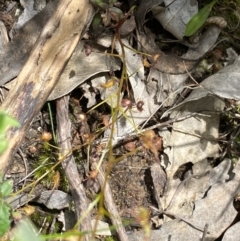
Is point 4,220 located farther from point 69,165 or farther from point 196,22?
point 196,22

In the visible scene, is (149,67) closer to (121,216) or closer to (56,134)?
(56,134)

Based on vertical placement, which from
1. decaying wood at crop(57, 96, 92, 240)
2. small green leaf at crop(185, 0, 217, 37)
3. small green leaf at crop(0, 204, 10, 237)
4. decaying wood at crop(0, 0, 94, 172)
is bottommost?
decaying wood at crop(57, 96, 92, 240)

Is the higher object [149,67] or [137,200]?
[149,67]

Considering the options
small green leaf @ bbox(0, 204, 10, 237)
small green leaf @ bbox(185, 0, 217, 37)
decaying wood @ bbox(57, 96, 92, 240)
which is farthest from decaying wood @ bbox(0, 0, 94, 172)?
small green leaf @ bbox(185, 0, 217, 37)

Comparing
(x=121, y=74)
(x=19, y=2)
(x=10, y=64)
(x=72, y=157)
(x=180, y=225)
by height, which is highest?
(x=19, y=2)

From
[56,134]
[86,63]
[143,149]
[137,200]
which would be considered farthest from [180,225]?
[86,63]

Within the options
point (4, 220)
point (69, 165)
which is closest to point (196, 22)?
point (69, 165)

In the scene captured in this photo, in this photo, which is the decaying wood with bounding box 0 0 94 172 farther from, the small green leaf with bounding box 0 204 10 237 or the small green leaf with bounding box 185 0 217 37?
the small green leaf with bounding box 185 0 217 37
